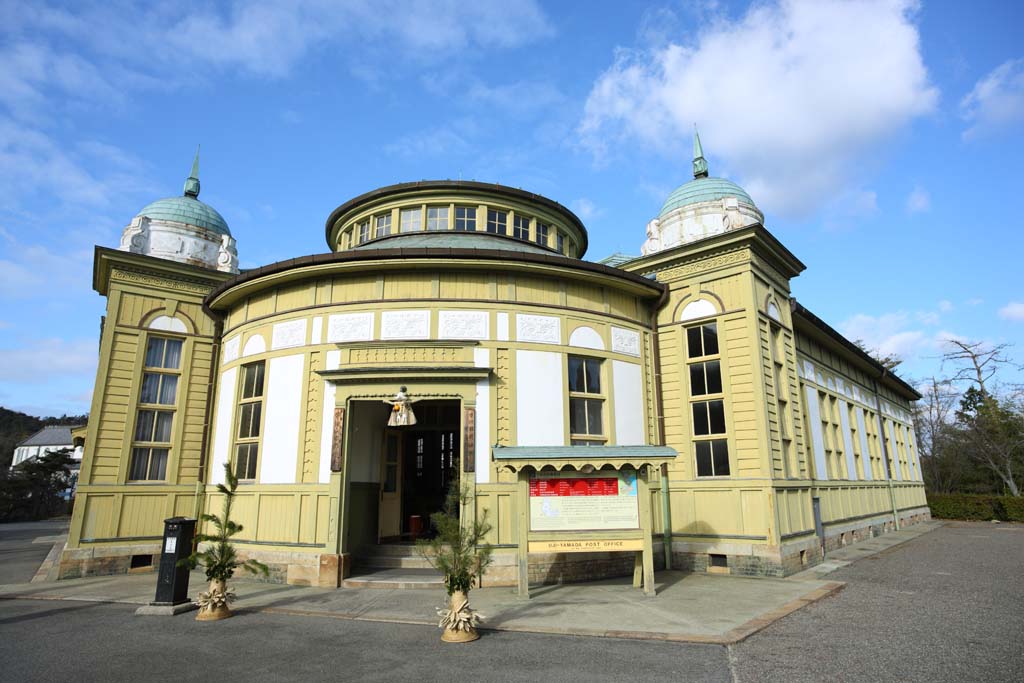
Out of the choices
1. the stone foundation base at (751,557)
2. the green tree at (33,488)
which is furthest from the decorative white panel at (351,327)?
the green tree at (33,488)

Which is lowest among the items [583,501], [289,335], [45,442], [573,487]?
[583,501]

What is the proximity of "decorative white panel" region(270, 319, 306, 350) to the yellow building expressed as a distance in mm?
48

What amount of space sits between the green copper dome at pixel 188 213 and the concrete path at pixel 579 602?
9.65 meters

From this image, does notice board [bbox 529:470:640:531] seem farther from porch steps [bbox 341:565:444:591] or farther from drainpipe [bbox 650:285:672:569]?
drainpipe [bbox 650:285:672:569]

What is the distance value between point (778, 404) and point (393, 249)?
9399 mm

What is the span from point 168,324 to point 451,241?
303 inches

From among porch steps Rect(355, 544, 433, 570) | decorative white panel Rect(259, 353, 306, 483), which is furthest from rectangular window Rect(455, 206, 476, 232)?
porch steps Rect(355, 544, 433, 570)

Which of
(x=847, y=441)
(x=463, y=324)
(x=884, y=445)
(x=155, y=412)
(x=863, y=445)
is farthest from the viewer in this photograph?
(x=884, y=445)

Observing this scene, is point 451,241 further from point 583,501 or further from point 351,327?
point 583,501

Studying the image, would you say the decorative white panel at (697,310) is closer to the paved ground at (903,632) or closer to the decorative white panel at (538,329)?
the decorative white panel at (538,329)

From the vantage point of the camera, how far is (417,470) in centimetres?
1566

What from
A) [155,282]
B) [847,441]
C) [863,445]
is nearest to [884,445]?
[863,445]

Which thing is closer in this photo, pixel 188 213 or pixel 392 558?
pixel 392 558

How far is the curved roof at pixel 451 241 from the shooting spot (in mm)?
14469
